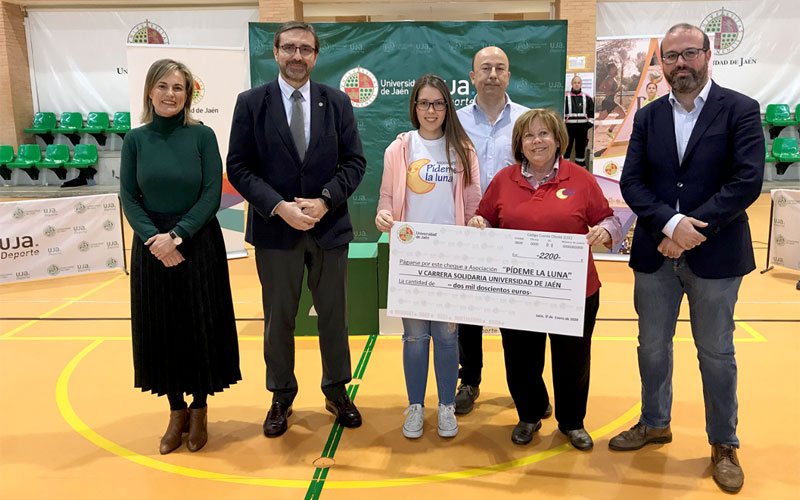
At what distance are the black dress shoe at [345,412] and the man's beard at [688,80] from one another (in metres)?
2.37

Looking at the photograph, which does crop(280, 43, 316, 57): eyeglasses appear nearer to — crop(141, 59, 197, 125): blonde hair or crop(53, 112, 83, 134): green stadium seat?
crop(141, 59, 197, 125): blonde hair

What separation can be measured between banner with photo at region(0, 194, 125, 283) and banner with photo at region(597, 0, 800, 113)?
10.5 metres

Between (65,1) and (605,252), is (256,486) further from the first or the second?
(65,1)

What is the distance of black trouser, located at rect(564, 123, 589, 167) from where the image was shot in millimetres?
8180

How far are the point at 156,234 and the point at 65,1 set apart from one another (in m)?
13.9

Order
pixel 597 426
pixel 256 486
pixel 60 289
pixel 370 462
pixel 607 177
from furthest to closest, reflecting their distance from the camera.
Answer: pixel 607 177 < pixel 60 289 < pixel 597 426 < pixel 370 462 < pixel 256 486

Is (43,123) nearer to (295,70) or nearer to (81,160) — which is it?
(81,160)

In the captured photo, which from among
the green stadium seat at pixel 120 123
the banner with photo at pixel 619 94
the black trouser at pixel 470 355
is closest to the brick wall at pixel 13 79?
the green stadium seat at pixel 120 123

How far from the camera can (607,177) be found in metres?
7.66

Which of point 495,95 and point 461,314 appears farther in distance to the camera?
point 495,95

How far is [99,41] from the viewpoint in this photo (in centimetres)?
1415

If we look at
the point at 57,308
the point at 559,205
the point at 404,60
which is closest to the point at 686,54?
the point at 559,205

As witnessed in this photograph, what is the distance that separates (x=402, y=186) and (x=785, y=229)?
532cm

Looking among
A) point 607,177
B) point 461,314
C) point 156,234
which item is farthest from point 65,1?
point 461,314
